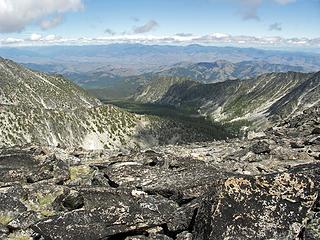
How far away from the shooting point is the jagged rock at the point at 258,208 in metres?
20.3

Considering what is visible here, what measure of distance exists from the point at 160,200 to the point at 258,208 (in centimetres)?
759

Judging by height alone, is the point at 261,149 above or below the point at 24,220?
below

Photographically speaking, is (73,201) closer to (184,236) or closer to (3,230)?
(3,230)

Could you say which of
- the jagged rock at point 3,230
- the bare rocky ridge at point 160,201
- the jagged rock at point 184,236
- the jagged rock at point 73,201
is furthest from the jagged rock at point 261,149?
the jagged rock at point 3,230

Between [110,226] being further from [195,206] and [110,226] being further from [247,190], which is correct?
[247,190]

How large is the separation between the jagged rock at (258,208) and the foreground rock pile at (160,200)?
4 centimetres

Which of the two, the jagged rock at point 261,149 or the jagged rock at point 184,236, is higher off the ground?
the jagged rock at point 184,236

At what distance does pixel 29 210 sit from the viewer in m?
29.5

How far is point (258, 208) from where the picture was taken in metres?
21.0

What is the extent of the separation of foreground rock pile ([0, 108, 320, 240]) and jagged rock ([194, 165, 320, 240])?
0.04 meters

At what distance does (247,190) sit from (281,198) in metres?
1.64

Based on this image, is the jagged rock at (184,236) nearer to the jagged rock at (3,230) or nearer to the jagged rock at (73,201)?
the jagged rock at (73,201)

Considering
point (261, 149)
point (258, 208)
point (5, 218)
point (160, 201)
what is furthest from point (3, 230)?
point (261, 149)

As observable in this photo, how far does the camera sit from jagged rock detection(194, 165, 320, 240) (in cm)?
2033
